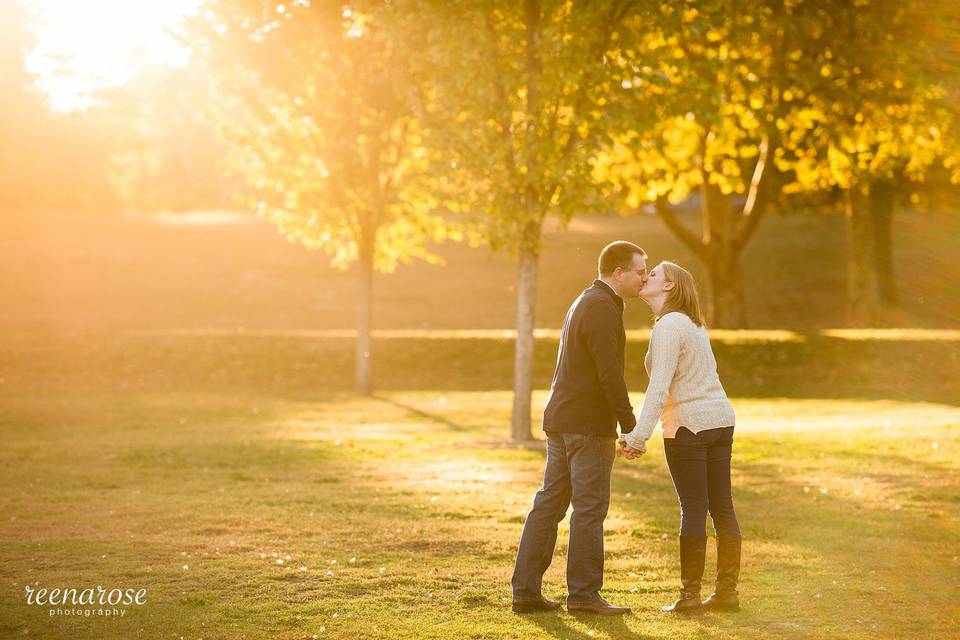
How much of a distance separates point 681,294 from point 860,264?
1180 inches

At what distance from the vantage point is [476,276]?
4806 centimetres

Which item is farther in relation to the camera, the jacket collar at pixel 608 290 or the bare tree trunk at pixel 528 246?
the bare tree trunk at pixel 528 246

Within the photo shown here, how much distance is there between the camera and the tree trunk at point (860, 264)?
116 ft

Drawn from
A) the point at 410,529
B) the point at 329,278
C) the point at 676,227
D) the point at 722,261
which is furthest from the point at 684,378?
the point at 329,278

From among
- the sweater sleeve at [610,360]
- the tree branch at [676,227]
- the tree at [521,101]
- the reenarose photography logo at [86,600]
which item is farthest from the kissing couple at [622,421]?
the tree branch at [676,227]

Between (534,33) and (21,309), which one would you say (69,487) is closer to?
(534,33)

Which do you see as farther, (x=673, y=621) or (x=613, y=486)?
(x=613, y=486)

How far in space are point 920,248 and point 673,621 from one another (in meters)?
47.4

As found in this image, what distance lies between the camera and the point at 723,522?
7.58 metres

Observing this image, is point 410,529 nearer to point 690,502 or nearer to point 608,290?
point 690,502

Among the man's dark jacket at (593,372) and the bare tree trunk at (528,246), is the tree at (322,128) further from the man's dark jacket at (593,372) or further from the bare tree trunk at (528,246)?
the man's dark jacket at (593,372)

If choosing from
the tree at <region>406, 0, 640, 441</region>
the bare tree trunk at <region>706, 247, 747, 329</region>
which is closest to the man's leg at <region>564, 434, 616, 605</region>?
the tree at <region>406, 0, 640, 441</region>

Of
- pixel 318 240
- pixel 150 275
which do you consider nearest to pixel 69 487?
pixel 318 240

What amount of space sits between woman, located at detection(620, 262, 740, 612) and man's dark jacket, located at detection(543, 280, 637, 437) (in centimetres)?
20
